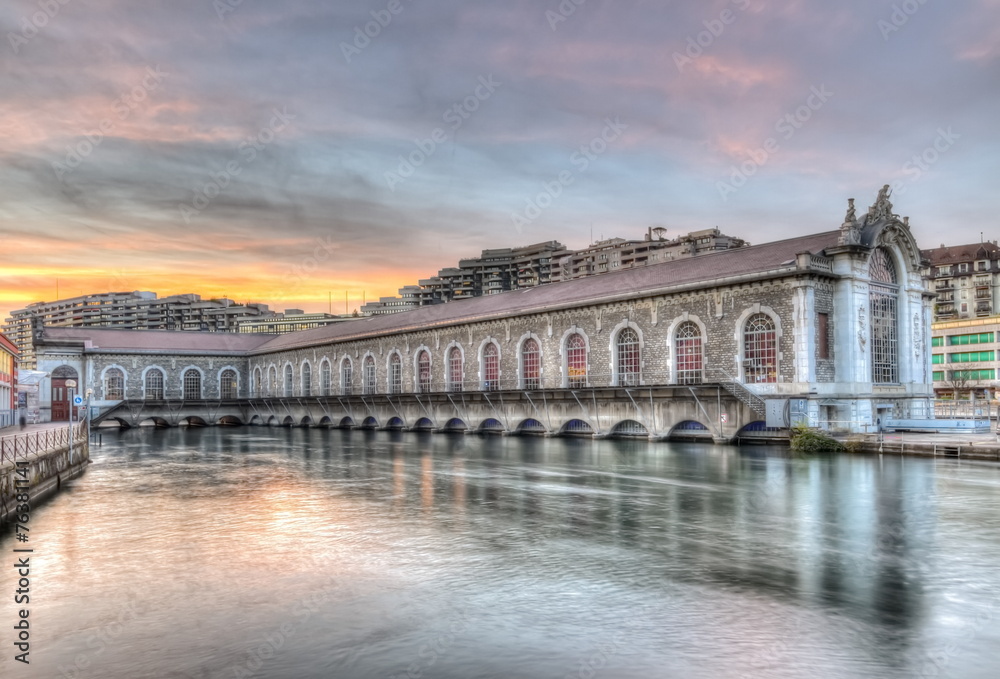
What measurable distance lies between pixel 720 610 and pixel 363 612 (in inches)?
183

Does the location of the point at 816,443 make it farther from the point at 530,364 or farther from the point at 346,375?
the point at 346,375

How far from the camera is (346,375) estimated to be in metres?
71.4

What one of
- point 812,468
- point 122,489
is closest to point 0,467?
point 122,489

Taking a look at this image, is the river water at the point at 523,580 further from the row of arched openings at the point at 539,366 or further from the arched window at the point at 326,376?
the arched window at the point at 326,376

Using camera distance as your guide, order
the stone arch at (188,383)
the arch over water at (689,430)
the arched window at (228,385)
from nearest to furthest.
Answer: the arch over water at (689,430) → the stone arch at (188,383) → the arched window at (228,385)

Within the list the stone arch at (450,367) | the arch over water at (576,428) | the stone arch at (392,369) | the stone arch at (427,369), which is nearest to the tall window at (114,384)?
the stone arch at (392,369)

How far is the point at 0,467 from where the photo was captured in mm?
17391

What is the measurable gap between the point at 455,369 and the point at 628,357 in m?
17.2

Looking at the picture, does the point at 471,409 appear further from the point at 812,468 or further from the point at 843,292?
the point at 812,468

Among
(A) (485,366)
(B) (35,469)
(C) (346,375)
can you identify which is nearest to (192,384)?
(C) (346,375)

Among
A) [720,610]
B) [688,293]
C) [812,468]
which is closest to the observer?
[720,610]

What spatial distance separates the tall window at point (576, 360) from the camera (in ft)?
154

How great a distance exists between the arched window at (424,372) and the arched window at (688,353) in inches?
944

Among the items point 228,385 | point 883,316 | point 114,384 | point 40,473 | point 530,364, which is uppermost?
point 883,316
